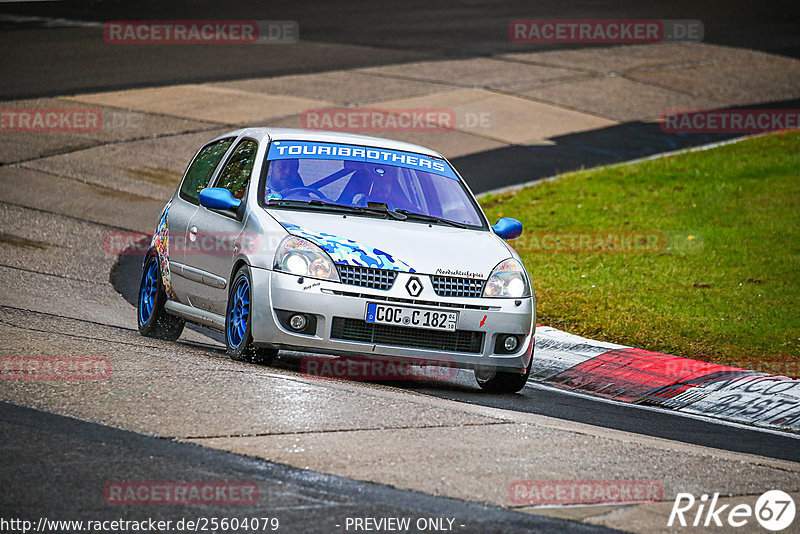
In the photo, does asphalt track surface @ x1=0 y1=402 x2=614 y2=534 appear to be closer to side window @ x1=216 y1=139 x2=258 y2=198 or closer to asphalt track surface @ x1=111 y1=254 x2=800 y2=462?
asphalt track surface @ x1=111 y1=254 x2=800 y2=462

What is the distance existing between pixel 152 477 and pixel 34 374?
5.87 feet

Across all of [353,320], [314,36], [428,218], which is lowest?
[353,320]

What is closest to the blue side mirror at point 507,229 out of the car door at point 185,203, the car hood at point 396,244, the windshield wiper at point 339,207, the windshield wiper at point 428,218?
the windshield wiper at point 428,218

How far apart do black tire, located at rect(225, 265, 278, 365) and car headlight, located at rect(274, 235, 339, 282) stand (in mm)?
289

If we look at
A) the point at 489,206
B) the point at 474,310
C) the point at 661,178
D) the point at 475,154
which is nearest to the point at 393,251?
the point at 474,310

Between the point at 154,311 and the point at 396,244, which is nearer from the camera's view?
the point at 396,244

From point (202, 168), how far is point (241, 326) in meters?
2.09

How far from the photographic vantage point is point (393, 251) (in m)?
7.74

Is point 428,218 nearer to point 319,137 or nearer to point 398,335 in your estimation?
point 319,137

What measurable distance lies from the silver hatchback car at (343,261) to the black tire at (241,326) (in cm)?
1

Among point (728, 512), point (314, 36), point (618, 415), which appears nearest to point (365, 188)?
point (618, 415)

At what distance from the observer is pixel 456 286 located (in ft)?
25.6

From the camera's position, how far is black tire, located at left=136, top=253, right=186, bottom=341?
941cm

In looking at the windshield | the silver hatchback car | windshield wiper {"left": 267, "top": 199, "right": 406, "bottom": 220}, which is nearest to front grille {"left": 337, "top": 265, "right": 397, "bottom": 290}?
the silver hatchback car
